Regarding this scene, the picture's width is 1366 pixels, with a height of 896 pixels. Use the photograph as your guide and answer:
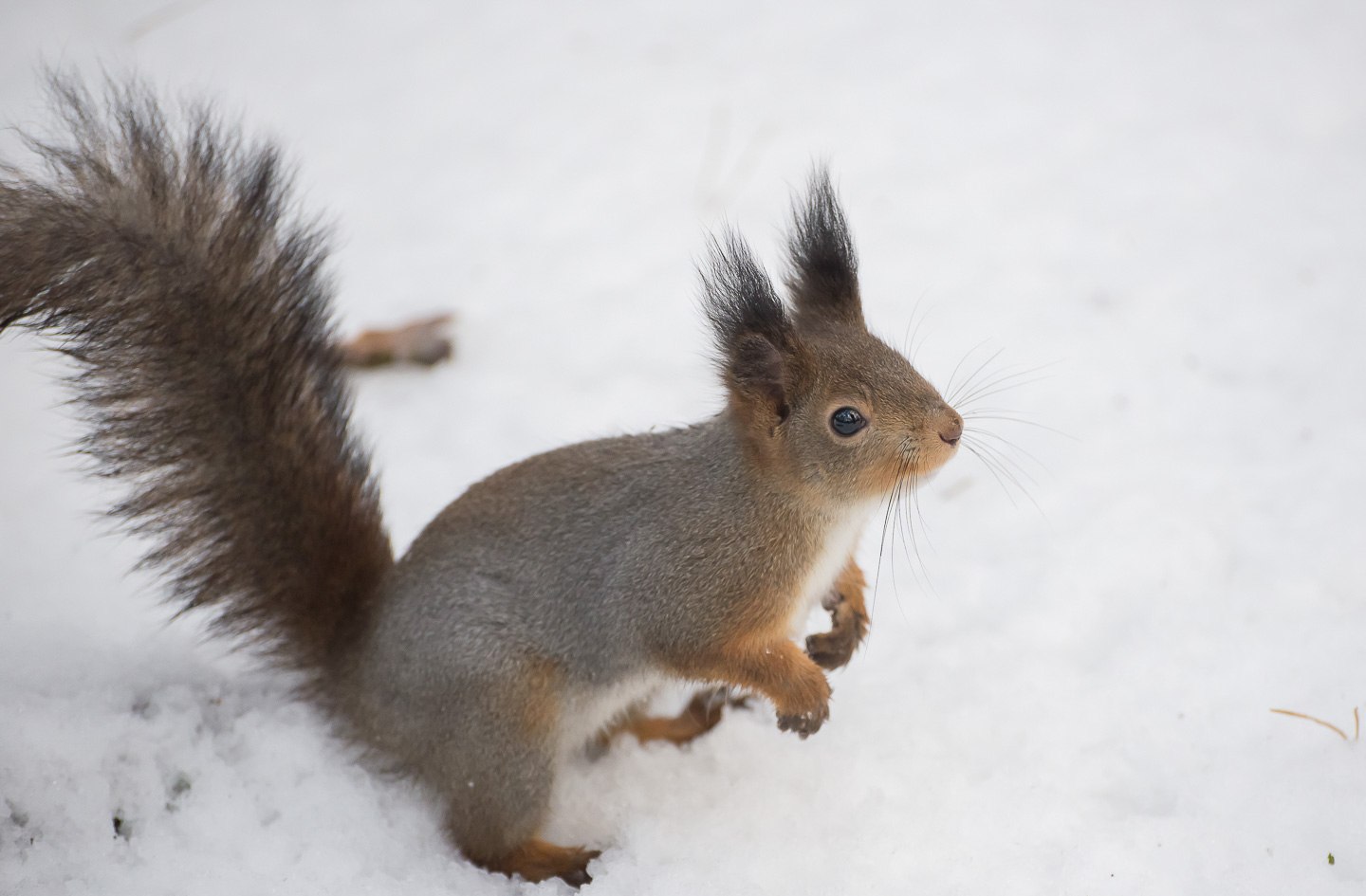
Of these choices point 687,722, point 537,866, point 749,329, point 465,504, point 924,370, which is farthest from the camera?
point 924,370

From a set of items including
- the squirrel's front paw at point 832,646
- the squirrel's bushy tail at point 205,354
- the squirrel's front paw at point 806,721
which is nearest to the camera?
the squirrel's bushy tail at point 205,354

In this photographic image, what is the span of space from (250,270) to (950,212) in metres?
2.63

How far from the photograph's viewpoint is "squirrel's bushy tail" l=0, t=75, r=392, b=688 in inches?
72.8

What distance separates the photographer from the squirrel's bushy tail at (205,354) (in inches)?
72.8

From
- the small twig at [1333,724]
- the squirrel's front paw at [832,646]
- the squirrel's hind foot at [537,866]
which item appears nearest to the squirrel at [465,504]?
the squirrel's hind foot at [537,866]

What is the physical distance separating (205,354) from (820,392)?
1134mm

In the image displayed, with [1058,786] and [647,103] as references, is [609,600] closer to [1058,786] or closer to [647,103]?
[1058,786]

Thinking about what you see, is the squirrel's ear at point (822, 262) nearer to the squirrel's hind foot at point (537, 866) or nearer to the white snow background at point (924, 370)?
the white snow background at point (924, 370)

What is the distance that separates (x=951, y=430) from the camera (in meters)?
1.91

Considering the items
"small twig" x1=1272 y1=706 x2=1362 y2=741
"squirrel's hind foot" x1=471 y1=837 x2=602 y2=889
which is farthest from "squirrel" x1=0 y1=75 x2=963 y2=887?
"small twig" x1=1272 y1=706 x2=1362 y2=741

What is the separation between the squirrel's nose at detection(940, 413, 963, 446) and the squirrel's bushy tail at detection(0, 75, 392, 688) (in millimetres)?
1137

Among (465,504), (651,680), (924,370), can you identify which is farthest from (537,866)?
(924,370)

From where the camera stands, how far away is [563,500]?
2084mm

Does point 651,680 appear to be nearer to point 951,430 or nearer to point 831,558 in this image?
point 831,558
